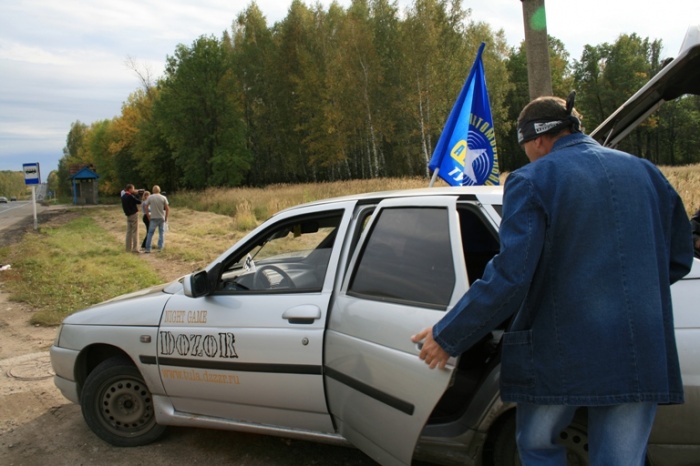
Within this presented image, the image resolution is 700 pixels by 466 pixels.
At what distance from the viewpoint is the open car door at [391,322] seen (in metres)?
2.45

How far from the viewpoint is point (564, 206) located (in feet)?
5.82

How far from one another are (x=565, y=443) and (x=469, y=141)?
4.20 m

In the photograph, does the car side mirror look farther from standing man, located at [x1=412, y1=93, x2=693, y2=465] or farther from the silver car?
standing man, located at [x1=412, y1=93, x2=693, y2=465]

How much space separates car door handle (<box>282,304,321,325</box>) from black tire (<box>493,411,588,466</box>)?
1152 millimetres

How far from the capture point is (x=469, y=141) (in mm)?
6035

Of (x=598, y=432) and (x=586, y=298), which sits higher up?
(x=586, y=298)

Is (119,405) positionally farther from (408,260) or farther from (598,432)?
(598,432)

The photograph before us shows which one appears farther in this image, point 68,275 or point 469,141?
point 68,275

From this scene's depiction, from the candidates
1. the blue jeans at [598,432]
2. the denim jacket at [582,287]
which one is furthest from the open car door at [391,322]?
the denim jacket at [582,287]

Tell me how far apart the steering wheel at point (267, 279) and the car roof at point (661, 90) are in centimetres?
218

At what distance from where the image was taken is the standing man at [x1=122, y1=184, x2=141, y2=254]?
14.6 m

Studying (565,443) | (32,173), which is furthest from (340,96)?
(565,443)

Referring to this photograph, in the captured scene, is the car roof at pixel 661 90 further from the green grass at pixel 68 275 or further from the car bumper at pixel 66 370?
the green grass at pixel 68 275

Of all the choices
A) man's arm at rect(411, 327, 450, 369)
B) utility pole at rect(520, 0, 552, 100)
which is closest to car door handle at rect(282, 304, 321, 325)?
man's arm at rect(411, 327, 450, 369)
